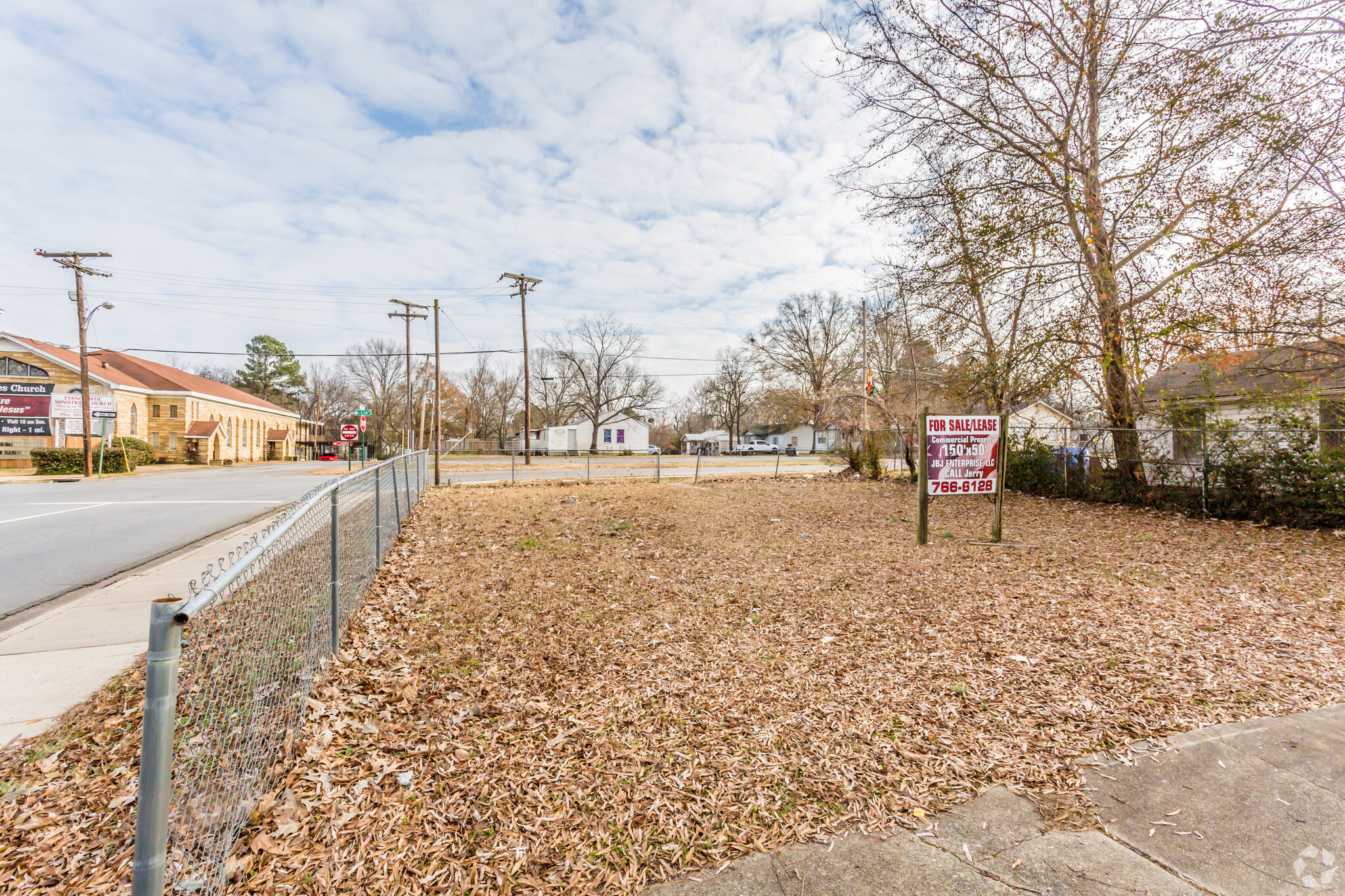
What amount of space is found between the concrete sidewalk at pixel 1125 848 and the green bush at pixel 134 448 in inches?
Answer: 1345

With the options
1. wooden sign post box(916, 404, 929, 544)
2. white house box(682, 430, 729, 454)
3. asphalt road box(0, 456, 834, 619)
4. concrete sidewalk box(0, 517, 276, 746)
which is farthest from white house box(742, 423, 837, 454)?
concrete sidewalk box(0, 517, 276, 746)

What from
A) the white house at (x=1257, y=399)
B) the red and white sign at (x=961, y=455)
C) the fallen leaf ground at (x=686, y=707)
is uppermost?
the white house at (x=1257, y=399)

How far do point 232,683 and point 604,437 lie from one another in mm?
52712

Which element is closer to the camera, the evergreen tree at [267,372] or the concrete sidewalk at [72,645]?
the concrete sidewalk at [72,645]

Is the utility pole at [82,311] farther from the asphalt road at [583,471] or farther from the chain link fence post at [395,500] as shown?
the chain link fence post at [395,500]

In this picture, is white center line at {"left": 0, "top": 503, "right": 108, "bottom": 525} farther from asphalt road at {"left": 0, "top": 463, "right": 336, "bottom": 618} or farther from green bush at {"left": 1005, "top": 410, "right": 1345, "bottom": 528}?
green bush at {"left": 1005, "top": 410, "right": 1345, "bottom": 528}

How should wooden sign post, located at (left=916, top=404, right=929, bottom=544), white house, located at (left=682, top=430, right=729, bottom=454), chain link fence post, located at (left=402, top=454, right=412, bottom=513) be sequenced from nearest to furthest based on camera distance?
wooden sign post, located at (left=916, top=404, right=929, bottom=544) < chain link fence post, located at (left=402, top=454, right=412, bottom=513) < white house, located at (left=682, top=430, right=729, bottom=454)

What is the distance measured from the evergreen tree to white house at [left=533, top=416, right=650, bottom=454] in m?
32.2

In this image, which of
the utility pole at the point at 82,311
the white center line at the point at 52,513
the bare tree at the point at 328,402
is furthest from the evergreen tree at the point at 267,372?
the white center line at the point at 52,513

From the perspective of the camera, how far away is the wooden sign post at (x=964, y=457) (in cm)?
786

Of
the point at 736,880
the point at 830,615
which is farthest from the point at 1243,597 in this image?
the point at 736,880

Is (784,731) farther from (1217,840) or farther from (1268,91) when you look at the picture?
(1268,91)

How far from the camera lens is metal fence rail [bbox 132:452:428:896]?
4.72 feet

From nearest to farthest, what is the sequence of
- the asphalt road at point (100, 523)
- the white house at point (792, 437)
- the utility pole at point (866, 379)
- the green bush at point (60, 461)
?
the asphalt road at point (100, 523) < the utility pole at point (866, 379) < the green bush at point (60, 461) < the white house at point (792, 437)
